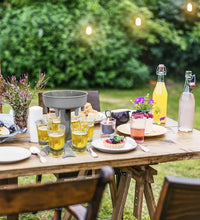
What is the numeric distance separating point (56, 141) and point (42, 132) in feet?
0.44

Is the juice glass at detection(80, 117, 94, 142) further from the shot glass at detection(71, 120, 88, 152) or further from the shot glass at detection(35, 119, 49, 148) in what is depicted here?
the shot glass at detection(35, 119, 49, 148)

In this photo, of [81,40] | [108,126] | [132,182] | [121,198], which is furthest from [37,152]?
[81,40]

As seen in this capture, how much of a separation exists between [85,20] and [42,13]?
862 millimetres

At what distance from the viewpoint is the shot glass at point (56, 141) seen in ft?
5.53

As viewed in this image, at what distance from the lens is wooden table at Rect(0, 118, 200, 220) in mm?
1554

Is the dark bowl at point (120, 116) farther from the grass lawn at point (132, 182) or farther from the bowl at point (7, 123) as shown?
the grass lawn at point (132, 182)

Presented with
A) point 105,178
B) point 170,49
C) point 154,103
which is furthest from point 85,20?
point 105,178

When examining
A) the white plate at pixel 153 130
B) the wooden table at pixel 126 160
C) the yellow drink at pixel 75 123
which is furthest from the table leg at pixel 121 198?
the yellow drink at pixel 75 123

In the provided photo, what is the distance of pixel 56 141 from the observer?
1.69 meters

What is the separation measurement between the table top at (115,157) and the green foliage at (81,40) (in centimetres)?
536

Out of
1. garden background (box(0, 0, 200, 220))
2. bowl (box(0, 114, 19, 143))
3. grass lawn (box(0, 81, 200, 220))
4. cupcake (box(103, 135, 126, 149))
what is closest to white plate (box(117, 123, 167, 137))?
cupcake (box(103, 135, 126, 149))

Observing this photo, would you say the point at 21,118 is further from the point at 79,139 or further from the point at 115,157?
the point at 115,157

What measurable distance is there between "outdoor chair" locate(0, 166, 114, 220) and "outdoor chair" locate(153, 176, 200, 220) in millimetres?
156

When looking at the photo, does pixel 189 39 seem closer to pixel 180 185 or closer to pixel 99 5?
pixel 99 5
